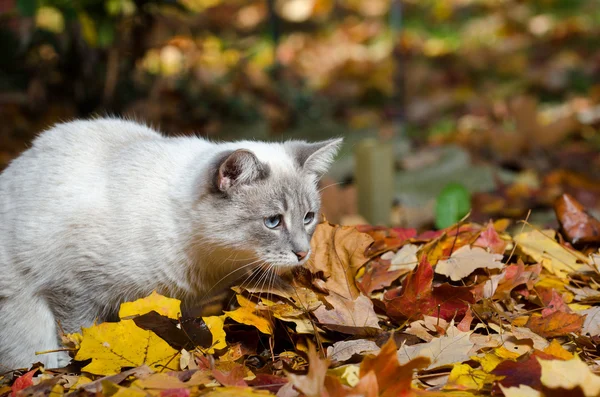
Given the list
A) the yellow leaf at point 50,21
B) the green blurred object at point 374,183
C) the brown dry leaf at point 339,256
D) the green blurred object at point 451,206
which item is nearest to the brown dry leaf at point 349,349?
the brown dry leaf at point 339,256

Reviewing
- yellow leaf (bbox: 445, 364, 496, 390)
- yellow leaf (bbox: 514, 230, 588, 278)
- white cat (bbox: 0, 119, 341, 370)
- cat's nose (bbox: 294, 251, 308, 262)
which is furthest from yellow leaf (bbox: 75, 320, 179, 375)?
yellow leaf (bbox: 514, 230, 588, 278)

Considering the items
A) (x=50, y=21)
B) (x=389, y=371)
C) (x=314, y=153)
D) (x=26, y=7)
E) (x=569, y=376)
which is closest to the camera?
(x=569, y=376)

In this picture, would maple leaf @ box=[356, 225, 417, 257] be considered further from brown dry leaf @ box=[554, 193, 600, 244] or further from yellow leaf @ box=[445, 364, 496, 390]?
yellow leaf @ box=[445, 364, 496, 390]

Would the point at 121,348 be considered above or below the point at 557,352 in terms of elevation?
above

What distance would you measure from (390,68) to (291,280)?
771 cm

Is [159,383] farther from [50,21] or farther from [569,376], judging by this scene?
[50,21]

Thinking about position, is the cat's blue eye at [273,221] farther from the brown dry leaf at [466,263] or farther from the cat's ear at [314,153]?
the brown dry leaf at [466,263]

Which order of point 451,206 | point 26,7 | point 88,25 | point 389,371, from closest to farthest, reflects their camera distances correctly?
point 389,371, point 451,206, point 26,7, point 88,25

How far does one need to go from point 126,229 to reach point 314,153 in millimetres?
824

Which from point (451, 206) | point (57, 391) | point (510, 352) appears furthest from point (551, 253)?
point (57, 391)

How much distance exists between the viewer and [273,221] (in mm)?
2805

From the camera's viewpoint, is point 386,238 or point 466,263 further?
point 386,238

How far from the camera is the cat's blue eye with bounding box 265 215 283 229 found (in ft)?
9.14

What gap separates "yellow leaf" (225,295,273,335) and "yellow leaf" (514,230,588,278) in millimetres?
1199
